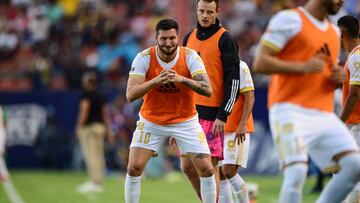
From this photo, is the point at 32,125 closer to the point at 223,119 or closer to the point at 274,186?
the point at 274,186

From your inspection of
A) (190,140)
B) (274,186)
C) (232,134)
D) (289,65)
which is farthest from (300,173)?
(274,186)

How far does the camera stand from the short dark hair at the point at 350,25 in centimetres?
1015

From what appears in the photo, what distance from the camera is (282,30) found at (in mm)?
8156

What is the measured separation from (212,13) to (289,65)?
296 cm

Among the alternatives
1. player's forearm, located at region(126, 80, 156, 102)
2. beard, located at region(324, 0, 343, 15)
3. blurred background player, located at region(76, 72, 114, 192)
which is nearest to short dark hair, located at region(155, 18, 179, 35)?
player's forearm, located at region(126, 80, 156, 102)

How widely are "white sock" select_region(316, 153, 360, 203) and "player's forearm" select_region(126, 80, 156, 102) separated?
97.1 inches

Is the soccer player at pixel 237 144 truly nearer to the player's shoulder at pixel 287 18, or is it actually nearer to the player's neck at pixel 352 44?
the player's neck at pixel 352 44

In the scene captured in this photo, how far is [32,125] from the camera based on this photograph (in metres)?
25.6

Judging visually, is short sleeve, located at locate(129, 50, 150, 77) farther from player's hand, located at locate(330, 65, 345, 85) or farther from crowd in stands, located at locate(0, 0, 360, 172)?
crowd in stands, located at locate(0, 0, 360, 172)

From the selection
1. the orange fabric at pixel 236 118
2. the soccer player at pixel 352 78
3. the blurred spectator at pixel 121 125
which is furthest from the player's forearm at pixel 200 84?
the blurred spectator at pixel 121 125

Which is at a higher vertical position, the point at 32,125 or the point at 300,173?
the point at 300,173

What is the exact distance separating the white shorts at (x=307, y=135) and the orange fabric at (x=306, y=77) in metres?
0.09

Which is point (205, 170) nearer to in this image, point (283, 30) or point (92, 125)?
point (283, 30)

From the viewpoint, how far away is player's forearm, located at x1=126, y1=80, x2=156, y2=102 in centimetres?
983
